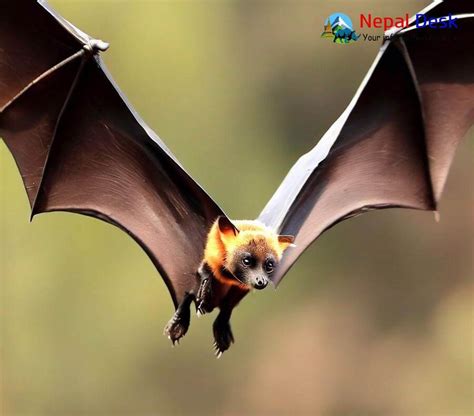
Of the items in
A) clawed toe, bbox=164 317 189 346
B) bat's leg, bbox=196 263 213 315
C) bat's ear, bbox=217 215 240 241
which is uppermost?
Result: bat's ear, bbox=217 215 240 241

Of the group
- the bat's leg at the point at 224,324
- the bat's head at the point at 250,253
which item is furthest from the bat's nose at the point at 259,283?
the bat's leg at the point at 224,324

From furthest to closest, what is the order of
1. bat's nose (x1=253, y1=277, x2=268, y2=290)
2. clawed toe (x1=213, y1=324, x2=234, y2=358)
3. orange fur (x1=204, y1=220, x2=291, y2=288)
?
clawed toe (x1=213, y1=324, x2=234, y2=358)
orange fur (x1=204, y1=220, x2=291, y2=288)
bat's nose (x1=253, y1=277, x2=268, y2=290)

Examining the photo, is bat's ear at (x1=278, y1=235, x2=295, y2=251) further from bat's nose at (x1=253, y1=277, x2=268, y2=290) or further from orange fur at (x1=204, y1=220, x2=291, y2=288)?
bat's nose at (x1=253, y1=277, x2=268, y2=290)

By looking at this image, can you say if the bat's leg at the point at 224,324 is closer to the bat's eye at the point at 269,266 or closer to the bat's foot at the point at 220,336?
the bat's foot at the point at 220,336

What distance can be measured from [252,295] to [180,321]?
509 inches

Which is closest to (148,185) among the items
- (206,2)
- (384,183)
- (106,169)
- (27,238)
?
(106,169)

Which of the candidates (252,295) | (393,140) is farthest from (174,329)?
(252,295)

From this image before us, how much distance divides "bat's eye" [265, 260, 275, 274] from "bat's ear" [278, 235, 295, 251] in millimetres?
129

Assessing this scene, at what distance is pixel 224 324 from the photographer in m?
6.51

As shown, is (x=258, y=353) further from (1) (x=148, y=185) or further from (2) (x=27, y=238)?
(1) (x=148, y=185)

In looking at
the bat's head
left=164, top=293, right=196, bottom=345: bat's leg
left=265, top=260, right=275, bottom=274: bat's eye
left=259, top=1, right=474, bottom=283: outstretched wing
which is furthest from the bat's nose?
left=259, top=1, right=474, bottom=283: outstretched wing

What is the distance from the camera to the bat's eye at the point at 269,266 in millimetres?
6273

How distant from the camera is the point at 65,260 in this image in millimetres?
17703

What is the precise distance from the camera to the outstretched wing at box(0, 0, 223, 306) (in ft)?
20.9
